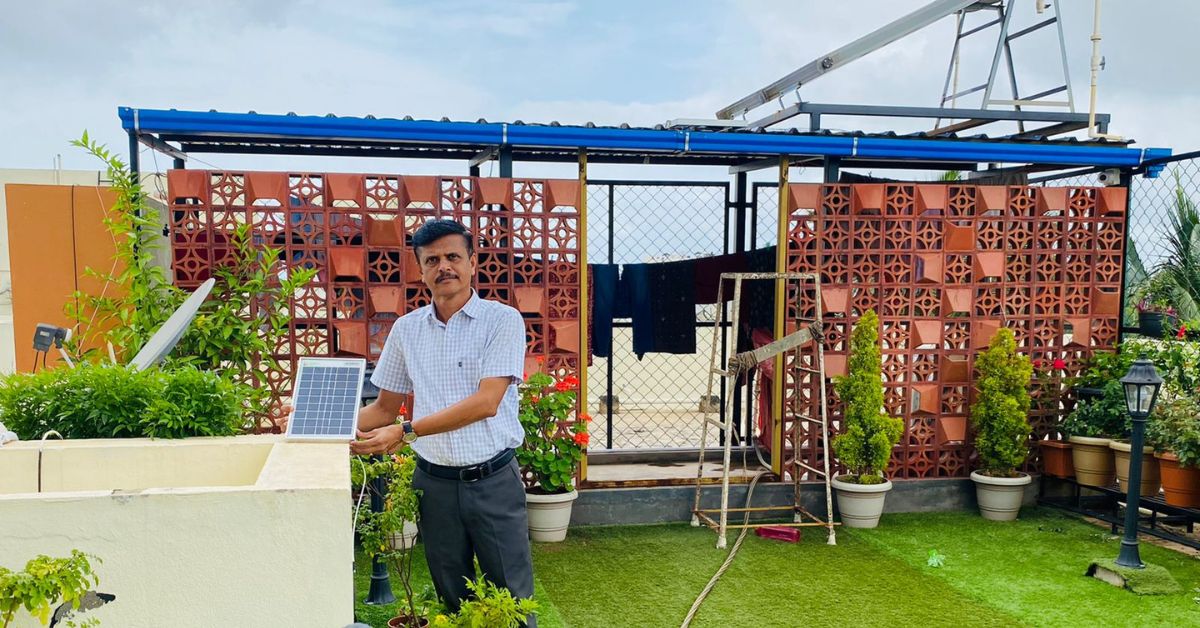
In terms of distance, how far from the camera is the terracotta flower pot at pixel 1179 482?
17.5ft

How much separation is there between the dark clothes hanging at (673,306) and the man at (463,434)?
10.9ft

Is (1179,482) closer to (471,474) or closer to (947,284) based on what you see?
(947,284)

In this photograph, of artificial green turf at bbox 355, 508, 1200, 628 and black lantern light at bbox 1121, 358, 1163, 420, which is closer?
artificial green turf at bbox 355, 508, 1200, 628

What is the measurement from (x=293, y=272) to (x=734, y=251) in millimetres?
3183

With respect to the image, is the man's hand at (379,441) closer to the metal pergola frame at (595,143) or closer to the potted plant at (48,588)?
the potted plant at (48,588)

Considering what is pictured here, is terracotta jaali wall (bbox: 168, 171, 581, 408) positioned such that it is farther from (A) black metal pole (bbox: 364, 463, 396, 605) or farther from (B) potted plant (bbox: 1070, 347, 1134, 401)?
(B) potted plant (bbox: 1070, 347, 1134, 401)

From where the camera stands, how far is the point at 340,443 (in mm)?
2633

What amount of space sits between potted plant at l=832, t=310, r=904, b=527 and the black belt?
328 cm

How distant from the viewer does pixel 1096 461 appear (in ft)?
19.4

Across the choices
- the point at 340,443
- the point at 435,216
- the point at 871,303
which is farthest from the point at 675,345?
the point at 340,443

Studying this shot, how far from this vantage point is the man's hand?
108 inches

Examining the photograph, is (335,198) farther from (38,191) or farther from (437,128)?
(38,191)

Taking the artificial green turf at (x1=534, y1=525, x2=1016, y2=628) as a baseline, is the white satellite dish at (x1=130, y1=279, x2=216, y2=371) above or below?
above

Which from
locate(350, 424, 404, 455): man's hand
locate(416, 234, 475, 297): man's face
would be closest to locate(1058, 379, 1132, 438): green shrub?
locate(416, 234, 475, 297): man's face
